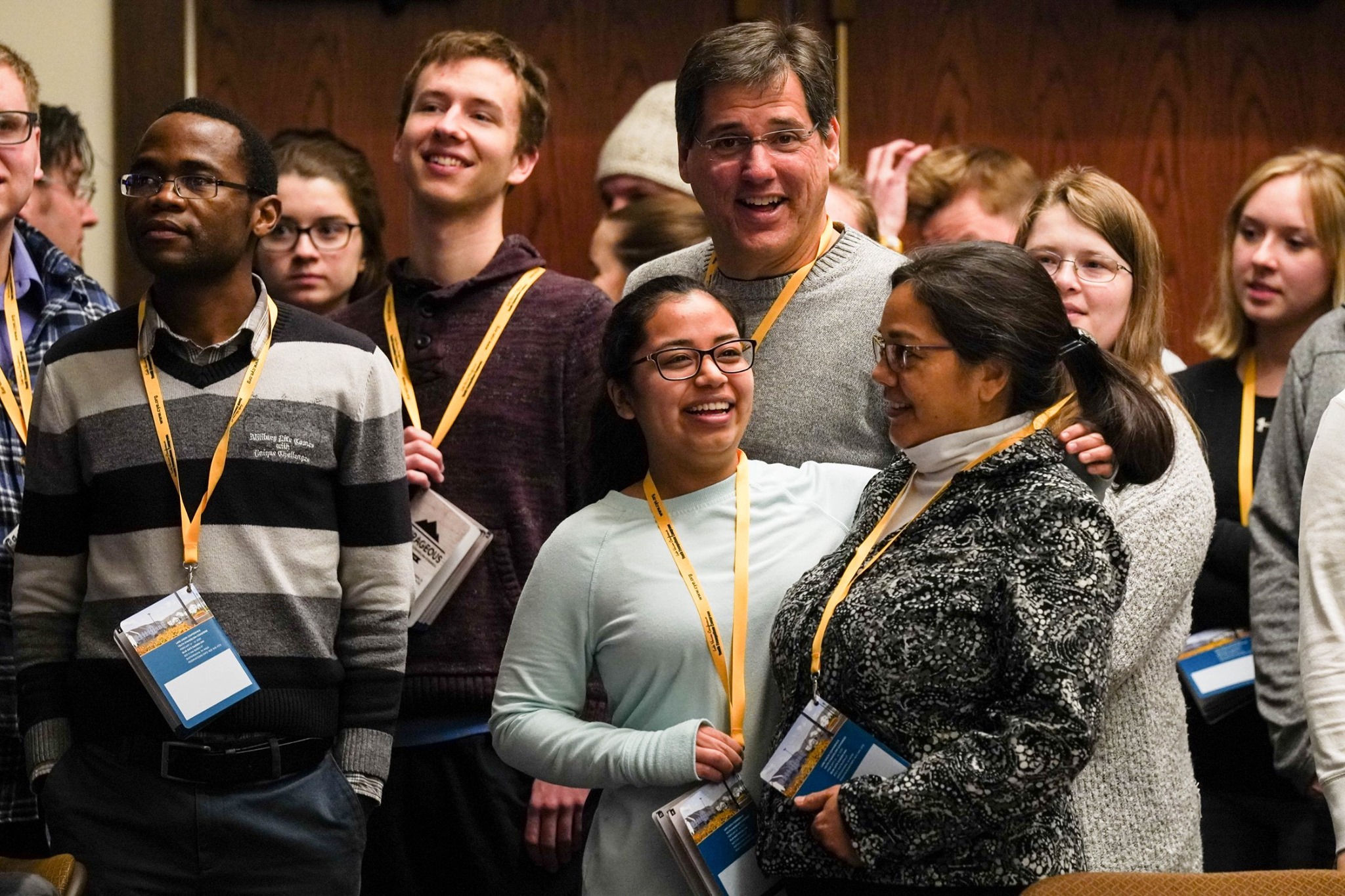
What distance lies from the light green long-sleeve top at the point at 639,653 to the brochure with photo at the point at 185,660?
1.26 feet

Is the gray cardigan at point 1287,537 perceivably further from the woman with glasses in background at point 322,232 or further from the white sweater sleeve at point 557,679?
the woman with glasses in background at point 322,232

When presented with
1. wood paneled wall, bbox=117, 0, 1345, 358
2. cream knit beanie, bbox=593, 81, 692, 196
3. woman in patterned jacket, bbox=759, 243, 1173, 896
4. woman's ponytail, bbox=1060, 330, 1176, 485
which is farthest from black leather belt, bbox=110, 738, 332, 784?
wood paneled wall, bbox=117, 0, 1345, 358

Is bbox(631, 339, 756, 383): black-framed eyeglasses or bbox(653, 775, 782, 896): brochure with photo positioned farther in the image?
bbox(631, 339, 756, 383): black-framed eyeglasses

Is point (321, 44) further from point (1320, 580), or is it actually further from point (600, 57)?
point (1320, 580)

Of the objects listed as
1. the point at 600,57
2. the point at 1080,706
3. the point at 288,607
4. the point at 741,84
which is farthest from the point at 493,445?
the point at 600,57

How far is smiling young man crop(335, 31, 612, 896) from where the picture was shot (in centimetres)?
265

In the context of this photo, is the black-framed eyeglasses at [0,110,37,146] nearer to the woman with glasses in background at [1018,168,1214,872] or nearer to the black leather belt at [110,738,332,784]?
the black leather belt at [110,738,332,784]

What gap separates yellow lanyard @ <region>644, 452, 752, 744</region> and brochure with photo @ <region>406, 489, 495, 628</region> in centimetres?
51

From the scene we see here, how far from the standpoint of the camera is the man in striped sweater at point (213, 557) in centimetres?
223

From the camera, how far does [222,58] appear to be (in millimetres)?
4340

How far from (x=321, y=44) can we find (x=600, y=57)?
0.79m

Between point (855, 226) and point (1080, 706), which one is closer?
point (1080, 706)

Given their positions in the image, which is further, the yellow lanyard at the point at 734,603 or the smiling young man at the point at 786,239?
the smiling young man at the point at 786,239

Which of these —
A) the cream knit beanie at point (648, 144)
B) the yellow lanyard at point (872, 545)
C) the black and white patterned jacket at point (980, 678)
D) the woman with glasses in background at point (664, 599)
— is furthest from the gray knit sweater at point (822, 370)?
the cream knit beanie at point (648, 144)
